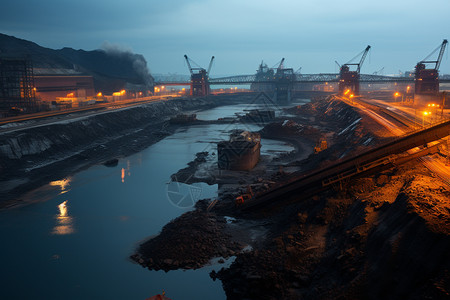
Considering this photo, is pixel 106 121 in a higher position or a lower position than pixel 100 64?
lower

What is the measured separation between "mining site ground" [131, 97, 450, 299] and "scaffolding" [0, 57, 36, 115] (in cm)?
5690

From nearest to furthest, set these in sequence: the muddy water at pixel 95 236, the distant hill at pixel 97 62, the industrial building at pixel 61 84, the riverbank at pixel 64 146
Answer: the muddy water at pixel 95 236 < the riverbank at pixel 64 146 < the industrial building at pixel 61 84 < the distant hill at pixel 97 62

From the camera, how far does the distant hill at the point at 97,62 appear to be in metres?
106

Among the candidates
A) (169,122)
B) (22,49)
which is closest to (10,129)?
(169,122)

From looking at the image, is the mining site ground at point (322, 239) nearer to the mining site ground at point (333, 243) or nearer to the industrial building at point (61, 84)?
the mining site ground at point (333, 243)

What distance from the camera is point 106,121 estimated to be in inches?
2552

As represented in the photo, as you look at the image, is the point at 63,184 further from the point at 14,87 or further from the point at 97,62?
the point at 97,62

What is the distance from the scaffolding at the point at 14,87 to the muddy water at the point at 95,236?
38026mm

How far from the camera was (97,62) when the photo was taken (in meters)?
146

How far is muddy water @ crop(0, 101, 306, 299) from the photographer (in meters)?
16.9

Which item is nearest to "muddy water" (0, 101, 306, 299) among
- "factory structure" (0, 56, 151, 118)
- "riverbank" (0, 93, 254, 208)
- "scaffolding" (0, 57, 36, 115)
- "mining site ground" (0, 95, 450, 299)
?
"mining site ground" (0, 95, 450, 299)

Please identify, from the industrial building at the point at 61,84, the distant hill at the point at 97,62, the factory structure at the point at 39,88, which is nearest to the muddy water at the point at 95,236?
the factory structure at the point at 39,88

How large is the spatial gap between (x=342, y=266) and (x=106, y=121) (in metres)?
58.5

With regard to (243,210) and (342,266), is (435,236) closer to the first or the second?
(342,266)
